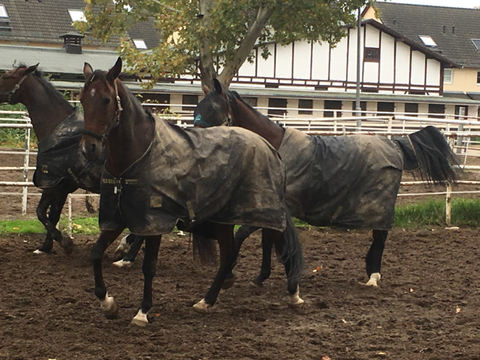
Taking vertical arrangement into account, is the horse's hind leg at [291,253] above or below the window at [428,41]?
below

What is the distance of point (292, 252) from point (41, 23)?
1368 inches

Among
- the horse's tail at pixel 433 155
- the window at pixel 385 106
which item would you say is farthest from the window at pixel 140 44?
the horse's tail at pixel 433 155

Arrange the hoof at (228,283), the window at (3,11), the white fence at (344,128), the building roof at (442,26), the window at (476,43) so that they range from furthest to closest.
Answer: the window at (476,43) → the building roof at (442,26) → the window at (3,11) → the white fence at (344,128) → the hoof at (228,283)

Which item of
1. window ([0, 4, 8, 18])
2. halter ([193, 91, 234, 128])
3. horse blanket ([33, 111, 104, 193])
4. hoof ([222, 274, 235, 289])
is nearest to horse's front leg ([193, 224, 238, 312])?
hoof ([222, 274, 235, 289])

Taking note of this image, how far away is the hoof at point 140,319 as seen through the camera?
4.58 metres

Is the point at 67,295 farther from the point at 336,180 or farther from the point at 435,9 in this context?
the point at 435,9

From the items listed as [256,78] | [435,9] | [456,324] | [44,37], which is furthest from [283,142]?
[435,9]

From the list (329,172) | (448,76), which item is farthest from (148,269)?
(448,76)

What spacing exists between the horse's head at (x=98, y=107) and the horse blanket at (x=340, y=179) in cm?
194

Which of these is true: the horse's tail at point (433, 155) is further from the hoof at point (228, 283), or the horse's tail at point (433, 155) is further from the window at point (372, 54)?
the window at point (372, 54)

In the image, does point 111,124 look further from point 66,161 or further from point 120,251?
point 120,251

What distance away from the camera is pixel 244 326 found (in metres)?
4.66

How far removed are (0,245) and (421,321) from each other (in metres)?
4.48

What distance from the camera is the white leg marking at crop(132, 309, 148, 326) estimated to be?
458 centimetres
